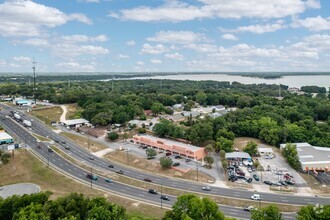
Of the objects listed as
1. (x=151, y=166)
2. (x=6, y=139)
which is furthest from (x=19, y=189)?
(x=151, y=166)

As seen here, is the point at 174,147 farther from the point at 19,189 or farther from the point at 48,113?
the point at 48,113

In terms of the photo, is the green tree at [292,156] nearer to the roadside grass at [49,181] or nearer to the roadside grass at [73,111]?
the roadside grass at [49,181]

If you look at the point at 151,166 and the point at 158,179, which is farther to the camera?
the point at 151,166

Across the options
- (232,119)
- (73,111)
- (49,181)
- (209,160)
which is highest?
(232,119)

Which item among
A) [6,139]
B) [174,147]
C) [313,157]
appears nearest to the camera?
[313,157]

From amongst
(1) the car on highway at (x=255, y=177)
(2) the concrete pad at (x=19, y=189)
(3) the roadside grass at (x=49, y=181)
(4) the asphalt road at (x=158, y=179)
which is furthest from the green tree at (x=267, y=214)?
(2) the concrete pad at (x=19, y=189)

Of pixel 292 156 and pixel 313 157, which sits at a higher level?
pixel 292 156
